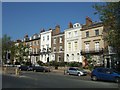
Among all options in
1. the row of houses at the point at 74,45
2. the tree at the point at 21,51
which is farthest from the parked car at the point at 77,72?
the tree at the point at 21,51

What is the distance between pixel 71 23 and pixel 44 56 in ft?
48.0

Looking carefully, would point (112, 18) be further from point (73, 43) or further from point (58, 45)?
point (58, 45)

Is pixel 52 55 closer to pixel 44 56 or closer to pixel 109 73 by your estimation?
pixel 44 56

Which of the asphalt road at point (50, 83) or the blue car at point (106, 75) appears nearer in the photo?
the asphalt road at point (50, 83)

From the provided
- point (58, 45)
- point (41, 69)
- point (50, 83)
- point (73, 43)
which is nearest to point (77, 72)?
point (41, 69)

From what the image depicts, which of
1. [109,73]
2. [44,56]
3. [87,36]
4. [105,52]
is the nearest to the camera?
[109,73]

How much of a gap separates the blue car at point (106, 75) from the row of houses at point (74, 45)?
1596 cm

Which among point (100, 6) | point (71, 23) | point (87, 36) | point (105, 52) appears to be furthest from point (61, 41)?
point (100, 6)

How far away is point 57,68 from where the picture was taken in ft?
226

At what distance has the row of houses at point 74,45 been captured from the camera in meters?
60.8

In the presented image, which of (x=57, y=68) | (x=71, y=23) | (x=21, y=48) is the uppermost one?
(x=71, y=23)

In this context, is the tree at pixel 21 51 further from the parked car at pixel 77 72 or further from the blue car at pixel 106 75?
the blue car at pixel 106 75

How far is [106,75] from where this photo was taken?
3325cm

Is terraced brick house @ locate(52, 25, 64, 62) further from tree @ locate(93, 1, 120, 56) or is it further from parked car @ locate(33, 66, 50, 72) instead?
tree @ locate(93, 1, 120, 56)
